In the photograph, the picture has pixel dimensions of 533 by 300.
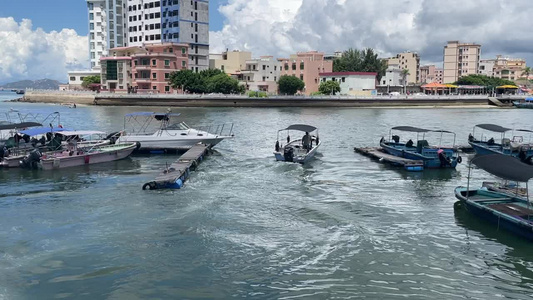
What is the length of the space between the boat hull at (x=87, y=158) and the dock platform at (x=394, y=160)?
15202 mm

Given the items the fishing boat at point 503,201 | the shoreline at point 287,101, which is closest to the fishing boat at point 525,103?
the shoreline at point 287,101

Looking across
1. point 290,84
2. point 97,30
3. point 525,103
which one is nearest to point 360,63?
point 290,84

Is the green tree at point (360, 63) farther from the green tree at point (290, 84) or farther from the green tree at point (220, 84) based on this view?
the green tree at point (220, 84)

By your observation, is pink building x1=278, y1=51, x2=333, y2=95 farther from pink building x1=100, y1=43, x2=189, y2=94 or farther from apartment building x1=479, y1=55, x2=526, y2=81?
apartment building x1=479, y1=55, x2=526, y2=81

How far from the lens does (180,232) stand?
15094mm

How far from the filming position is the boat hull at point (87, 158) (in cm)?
2561

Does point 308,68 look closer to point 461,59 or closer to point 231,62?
point 231,62

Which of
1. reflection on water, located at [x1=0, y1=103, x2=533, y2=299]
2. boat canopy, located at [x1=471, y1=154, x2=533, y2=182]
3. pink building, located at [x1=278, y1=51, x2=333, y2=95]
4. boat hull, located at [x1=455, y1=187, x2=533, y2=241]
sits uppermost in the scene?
pink building, located at [x1=278, y1=51, x2=333, y2=95]

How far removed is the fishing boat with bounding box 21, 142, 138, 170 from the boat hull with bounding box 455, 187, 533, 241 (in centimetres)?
1954

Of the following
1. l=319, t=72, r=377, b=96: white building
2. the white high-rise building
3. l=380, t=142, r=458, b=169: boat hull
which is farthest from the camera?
the white high-rise building

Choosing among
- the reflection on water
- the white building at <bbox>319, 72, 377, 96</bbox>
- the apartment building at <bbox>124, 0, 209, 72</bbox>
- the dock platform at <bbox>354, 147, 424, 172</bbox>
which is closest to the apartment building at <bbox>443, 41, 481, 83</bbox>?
the white building at <bbox>319, 72, 377, 96</bbox>

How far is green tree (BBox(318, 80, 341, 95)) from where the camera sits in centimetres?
9862

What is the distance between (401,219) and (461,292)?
5587mm

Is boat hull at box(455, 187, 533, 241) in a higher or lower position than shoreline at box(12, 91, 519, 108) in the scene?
lower
